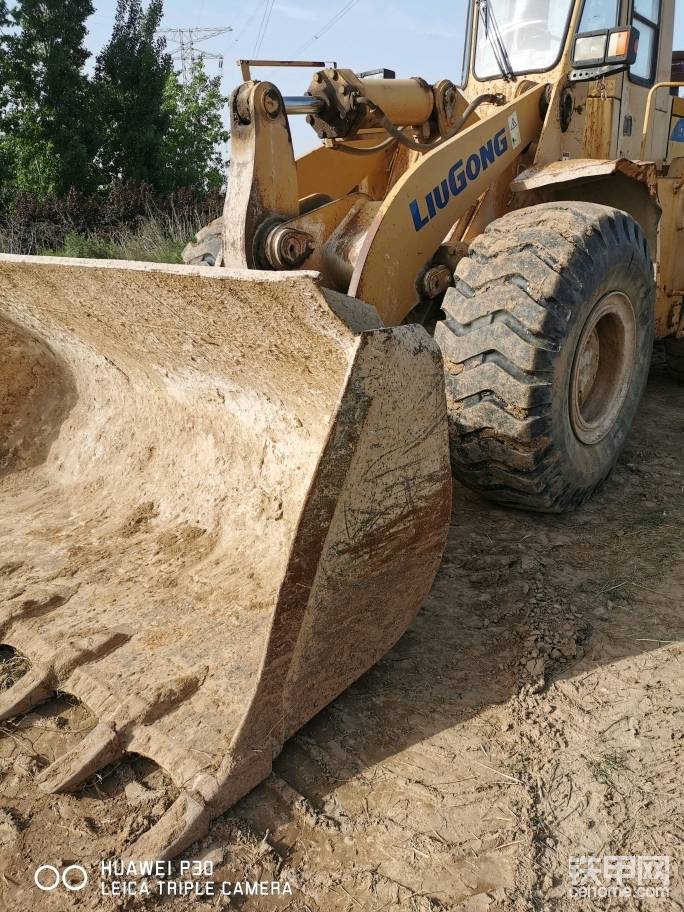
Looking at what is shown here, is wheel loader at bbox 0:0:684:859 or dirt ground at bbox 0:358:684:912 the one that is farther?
wheel loader at bbox 0:0:684:859

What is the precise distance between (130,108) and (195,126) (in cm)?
143

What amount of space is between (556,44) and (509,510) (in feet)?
8.39

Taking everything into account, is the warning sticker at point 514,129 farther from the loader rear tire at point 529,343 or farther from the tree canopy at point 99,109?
the tree canopy at point 99,109

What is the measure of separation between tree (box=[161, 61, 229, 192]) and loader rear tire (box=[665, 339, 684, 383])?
12.8 meters

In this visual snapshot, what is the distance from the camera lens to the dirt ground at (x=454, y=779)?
177 cm

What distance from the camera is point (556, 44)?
165 inches

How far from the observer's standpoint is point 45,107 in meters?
15.2

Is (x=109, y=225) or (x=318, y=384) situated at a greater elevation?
(x=318, y=384)

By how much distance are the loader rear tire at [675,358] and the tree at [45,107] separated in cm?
1251

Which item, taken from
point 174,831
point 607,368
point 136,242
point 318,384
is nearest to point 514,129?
point 607,368

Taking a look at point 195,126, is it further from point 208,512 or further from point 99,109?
point 208,512

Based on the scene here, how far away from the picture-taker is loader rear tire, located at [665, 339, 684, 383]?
5.57m

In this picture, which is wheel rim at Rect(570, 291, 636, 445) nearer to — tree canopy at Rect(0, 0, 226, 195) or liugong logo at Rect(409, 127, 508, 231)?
liugong logo at Rect(409, 127, 508, 231)
